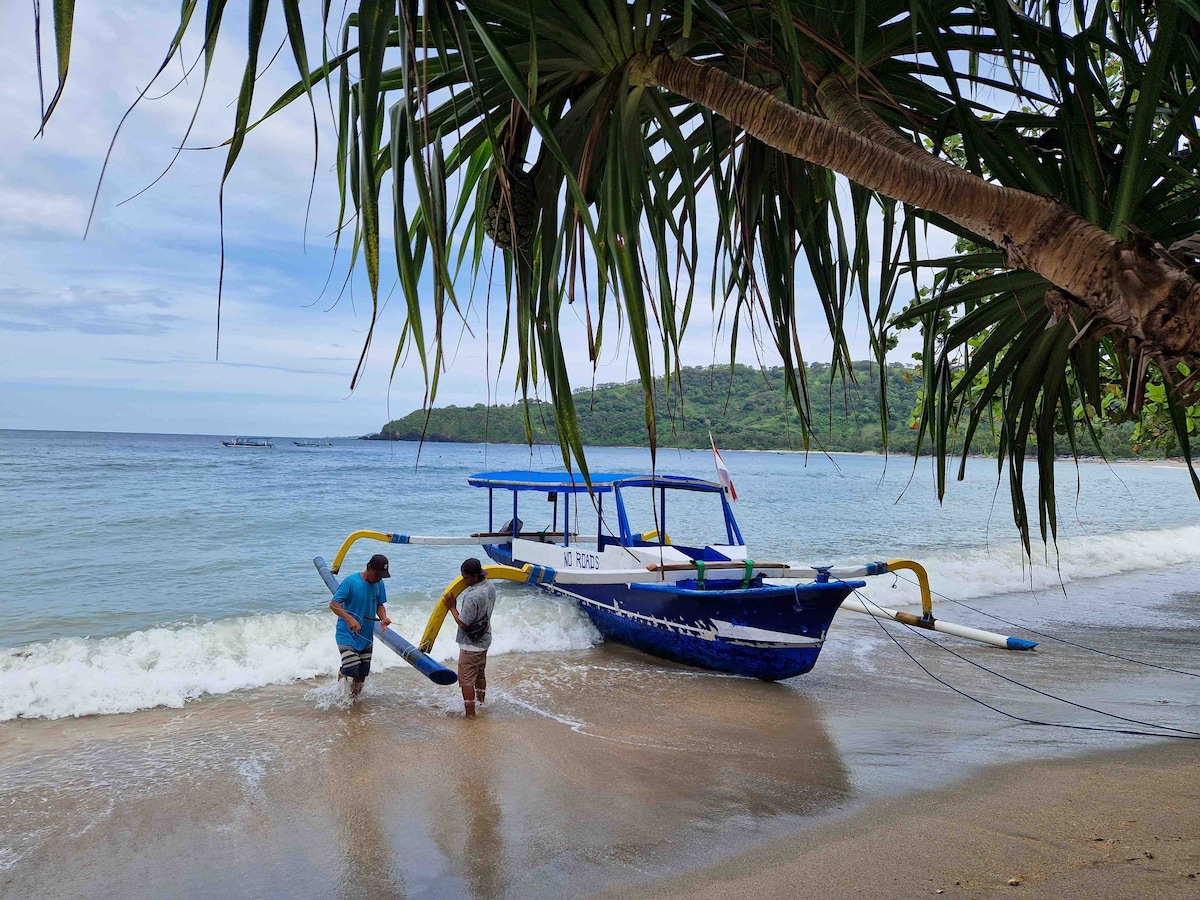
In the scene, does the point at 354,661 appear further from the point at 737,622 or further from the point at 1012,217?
the point at 1012,217

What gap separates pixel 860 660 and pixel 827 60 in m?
8.22

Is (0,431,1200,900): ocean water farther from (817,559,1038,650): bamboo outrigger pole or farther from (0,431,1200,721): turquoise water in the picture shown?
(817,559,1038,650): bamboo outrigger pole

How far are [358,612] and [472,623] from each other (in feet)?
3.14

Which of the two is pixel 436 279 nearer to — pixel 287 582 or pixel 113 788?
pixel 113 788

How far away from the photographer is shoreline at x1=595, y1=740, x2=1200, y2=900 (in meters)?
3.27

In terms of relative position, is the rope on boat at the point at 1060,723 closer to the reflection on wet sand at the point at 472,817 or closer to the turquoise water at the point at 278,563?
the turquoise water at the point at 278,563

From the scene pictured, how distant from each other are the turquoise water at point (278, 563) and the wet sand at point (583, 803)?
4.31 feet

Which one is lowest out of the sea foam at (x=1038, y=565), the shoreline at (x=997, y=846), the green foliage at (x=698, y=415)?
the sea foam at (x=1038, y=565)

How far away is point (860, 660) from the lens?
30.1ft

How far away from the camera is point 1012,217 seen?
5.22 ft

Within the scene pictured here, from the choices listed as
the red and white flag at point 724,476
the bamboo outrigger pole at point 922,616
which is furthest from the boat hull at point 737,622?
the red and white flag at point 724,476

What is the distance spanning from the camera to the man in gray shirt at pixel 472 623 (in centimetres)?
643

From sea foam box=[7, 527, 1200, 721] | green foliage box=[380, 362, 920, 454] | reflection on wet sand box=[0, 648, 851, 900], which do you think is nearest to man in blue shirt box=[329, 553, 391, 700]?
reflection on wet sand box=[0, 648, 851, 900]

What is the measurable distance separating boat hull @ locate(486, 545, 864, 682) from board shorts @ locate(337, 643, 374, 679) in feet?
9.69
